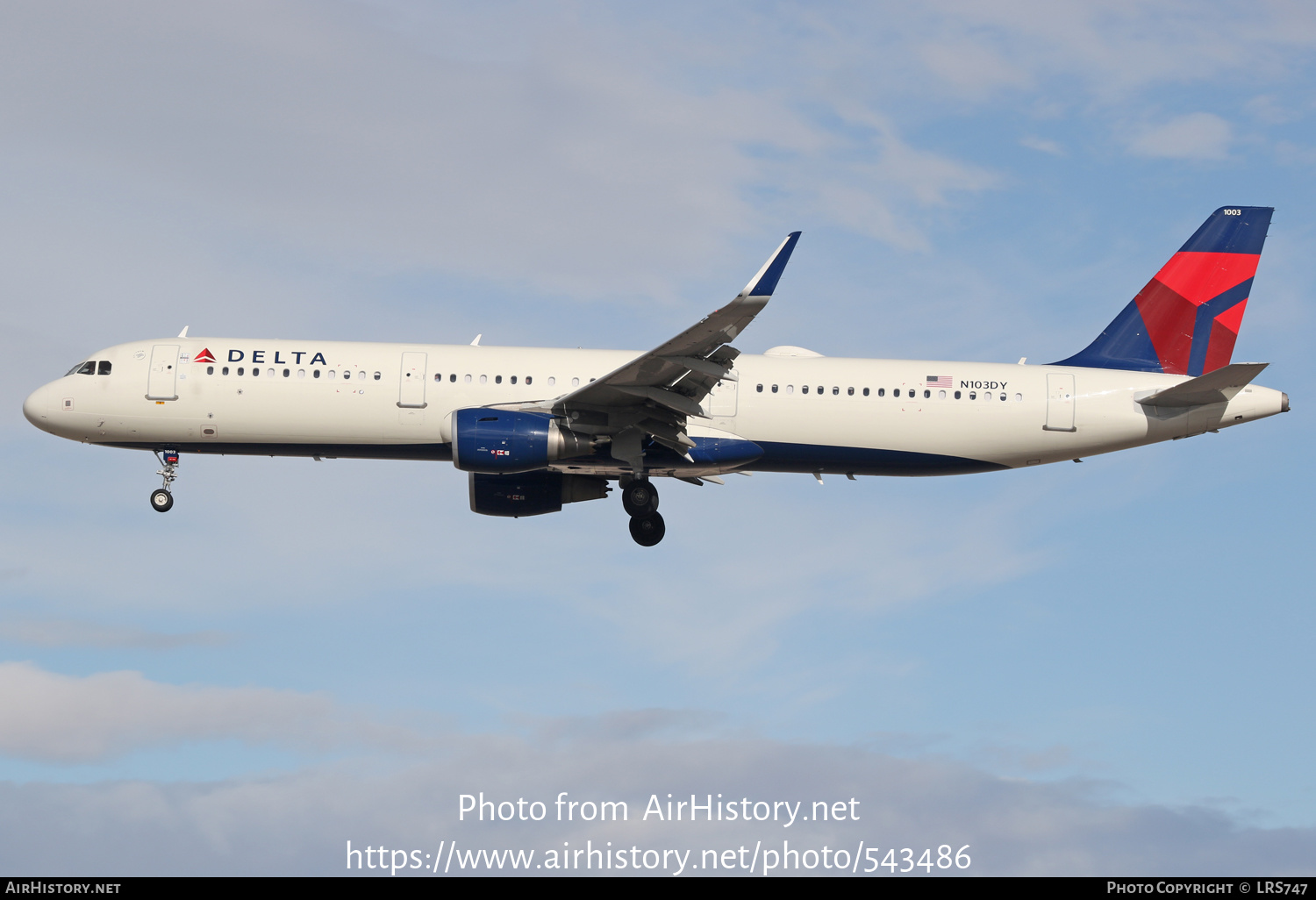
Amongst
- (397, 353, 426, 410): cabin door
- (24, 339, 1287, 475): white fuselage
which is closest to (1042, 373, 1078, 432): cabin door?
Answer: (24, 339, 1287, 475): white fuselage

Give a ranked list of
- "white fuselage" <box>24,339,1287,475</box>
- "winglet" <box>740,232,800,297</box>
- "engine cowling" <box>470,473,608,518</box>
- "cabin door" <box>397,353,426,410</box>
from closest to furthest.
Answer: "winglet" <box>740,232,800,297</box>
"cabin door" <box>397,353,426,410</box>
"white fuselage" <box>24,339,1287,475</box>
"engine cowling" <box>470,473,608,518</box>

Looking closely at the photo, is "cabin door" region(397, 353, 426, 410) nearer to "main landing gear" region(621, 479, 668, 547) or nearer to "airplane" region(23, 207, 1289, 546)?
"airplane" region(23, 207, 1289, 546)

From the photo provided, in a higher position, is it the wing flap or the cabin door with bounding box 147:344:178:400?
the cabin door with bounding box 147:344:178:400

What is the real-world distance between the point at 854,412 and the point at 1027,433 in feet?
15.2

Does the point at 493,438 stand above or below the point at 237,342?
below

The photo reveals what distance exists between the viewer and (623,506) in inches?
1399

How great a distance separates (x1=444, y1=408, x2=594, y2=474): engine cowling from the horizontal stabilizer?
48.2 feet

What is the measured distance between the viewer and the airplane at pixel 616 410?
3319cm

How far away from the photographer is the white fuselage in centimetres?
3381

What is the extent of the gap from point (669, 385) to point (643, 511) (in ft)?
15.6

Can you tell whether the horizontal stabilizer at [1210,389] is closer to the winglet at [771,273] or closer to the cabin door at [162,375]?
the winglet at [771,273]

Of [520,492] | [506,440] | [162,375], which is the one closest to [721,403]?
[506,440]

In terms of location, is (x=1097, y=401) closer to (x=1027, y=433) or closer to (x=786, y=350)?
(x=1027, y=433)

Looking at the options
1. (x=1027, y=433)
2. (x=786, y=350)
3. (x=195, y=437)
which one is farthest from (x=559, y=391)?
(x=1027, y=433)
